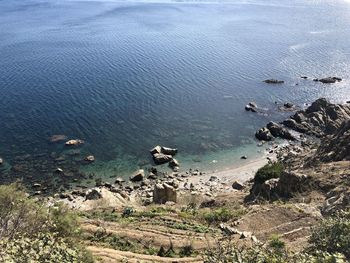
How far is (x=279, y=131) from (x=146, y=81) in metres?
34.3

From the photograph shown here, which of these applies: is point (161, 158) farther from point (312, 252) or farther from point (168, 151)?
point (312, 252)

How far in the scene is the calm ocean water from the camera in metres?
61.7

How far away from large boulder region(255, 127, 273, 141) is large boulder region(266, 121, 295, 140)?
1115 mm

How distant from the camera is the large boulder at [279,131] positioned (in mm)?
66062

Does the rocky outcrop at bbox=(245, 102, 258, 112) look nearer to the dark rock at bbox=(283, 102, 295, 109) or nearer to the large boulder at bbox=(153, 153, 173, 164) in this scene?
the dark rock at bbox=(283, 102, 295, 109)

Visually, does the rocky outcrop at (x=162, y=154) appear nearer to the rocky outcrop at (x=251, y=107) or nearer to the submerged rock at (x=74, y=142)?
the submerged rock at (x=74, y=142)

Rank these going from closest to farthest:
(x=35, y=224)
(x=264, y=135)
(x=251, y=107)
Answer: (x=35, y=224)
(x=264, y=135)
(x=251, y=107)

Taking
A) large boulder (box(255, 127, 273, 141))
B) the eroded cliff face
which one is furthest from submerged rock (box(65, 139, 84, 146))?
the eroded cliff face

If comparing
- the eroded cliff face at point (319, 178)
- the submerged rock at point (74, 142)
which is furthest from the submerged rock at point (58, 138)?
the eroded cliff face at point (319, 178)

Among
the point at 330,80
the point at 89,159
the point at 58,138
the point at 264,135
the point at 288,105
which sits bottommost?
the point at 264,135

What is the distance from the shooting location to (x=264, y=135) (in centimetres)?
6569

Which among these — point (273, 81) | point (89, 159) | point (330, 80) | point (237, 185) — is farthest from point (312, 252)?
point (330, 80)

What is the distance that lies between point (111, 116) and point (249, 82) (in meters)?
35.5

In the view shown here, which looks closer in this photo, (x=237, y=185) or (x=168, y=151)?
(x=237, y=185)
